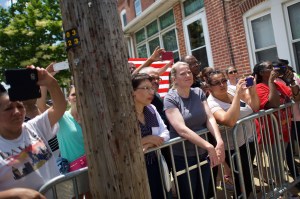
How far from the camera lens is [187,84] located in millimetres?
3324

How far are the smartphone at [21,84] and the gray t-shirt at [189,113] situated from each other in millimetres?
1519

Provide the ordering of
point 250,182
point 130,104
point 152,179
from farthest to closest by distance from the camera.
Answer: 1. point 250,182
2. point 152,179
3. point 130,104

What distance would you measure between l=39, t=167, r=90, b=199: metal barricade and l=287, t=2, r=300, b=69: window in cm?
570

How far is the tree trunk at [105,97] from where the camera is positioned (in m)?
1.81

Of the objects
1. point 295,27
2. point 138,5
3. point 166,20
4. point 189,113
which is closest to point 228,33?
point 295,27

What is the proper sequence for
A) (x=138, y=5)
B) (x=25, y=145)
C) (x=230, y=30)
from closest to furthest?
(x=25, y=145)
(x=230, y=30)
(x=138, y=5)

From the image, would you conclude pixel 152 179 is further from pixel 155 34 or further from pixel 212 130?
pixel 155 34

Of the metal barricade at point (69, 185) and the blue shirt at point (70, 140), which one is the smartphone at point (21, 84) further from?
the blue shirt at point (70, 140)

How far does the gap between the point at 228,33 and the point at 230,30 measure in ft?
0.31

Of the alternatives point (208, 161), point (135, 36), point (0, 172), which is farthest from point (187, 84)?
point (135, 36)

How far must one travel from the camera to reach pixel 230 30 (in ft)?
25.5

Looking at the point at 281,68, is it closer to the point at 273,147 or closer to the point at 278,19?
the point at 273,147

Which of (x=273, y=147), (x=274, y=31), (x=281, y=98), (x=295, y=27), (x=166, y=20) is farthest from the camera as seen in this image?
(x=166, y=20)

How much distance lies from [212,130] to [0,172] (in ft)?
6.58
